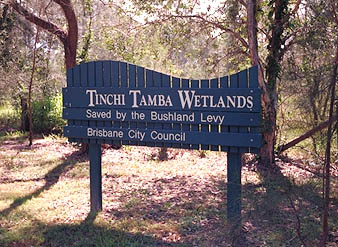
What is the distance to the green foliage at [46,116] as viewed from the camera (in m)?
14.4

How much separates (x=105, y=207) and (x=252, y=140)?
8.64 ft

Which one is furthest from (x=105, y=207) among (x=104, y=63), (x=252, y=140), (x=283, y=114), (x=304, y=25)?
(x=304, y=25)

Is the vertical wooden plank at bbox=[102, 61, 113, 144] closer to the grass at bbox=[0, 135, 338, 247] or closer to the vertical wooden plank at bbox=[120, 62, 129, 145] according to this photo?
the vertical wooden plank at bbox=[120, 62, 129, 145]

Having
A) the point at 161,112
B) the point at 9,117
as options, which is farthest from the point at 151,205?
the point at 9,117

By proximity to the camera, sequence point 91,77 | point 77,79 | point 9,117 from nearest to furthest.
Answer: point 91,77, point 77,79, point 9,117

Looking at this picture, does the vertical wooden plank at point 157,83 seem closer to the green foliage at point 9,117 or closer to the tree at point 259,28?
the tree at point 259,28

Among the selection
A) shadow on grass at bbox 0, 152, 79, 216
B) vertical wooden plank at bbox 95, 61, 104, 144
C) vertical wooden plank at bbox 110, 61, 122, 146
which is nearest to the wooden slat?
vertical wooden plank at bbox 110, 61, 122, 146

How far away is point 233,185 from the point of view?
16.3 ft

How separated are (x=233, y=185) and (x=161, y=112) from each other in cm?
120

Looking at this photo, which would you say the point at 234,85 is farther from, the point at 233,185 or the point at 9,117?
the point at 9,117

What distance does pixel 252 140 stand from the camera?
4812 mm

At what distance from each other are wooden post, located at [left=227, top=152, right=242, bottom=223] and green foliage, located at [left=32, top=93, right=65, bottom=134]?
1008 cm

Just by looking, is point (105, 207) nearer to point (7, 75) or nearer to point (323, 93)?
point (323, 93)

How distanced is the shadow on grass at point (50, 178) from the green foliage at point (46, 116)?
161 inches
